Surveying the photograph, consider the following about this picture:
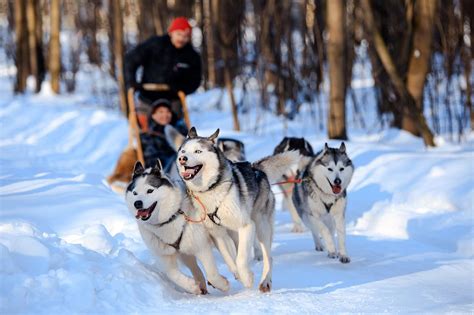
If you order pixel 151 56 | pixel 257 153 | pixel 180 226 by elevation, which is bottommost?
pixel 257 153

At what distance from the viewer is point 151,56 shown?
25.1 ft

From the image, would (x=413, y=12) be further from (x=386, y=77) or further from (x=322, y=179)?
(x=322, y=179)

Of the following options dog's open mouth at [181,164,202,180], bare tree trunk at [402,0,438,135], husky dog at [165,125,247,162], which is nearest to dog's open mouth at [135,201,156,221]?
dog's open mouth at [181,164,202,180]

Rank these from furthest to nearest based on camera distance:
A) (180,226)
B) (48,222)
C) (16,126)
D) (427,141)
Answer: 1. (16,126)
2. (427,141)
3. (48,222)
4. (180,226)

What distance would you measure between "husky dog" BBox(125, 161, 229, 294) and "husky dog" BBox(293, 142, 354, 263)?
4.68 feet

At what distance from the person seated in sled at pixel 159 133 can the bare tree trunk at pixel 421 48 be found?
404 cm

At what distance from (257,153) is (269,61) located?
16.2 feet

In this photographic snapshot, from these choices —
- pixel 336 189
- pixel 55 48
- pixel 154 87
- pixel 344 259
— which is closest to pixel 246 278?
pixel 344 259

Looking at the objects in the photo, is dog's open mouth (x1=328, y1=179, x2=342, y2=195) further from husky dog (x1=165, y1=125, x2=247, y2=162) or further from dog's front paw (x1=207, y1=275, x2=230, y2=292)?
dog's front paw (x1=207, y1=275, x2=230, y2=292)

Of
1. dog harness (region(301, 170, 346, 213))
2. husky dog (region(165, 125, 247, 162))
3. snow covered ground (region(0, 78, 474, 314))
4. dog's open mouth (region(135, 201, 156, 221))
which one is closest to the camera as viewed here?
snow covered ground (region(0, 78, 474, 314))

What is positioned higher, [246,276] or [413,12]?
[413,12]

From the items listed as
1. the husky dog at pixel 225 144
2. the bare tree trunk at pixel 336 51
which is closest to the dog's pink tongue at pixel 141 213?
the husky dog at pixel 225 144

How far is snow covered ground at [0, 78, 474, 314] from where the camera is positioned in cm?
344

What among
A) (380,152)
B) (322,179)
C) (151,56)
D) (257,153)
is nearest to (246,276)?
(322,179)
